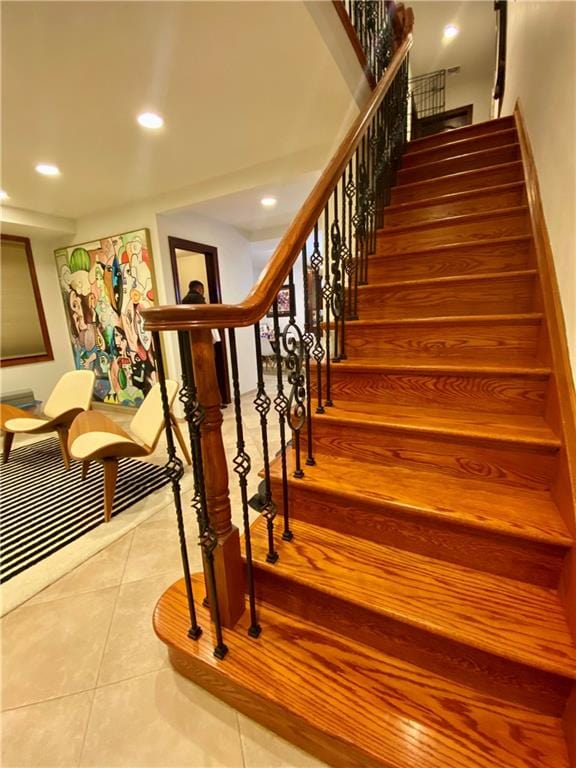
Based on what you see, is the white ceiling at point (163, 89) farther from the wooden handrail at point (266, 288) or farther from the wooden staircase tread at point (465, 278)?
the wooden staircase tread at point (465, 278)

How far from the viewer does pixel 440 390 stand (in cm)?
140

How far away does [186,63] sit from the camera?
1.71 m

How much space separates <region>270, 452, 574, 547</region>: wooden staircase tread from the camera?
95 centimetres

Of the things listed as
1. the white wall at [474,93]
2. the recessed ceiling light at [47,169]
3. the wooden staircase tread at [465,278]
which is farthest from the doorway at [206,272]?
the white wall at [474,93]

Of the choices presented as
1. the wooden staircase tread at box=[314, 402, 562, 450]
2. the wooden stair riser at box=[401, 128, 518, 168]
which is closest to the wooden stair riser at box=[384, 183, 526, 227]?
the wooden stair riser at box=[401, 128, 518, 168]

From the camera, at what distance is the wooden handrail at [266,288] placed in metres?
0.75

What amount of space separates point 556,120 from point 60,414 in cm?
375

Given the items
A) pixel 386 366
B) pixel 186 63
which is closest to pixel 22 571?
pixel 386 366

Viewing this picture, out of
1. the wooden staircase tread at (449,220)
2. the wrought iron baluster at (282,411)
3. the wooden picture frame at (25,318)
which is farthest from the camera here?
the wooden picture frame at (25,318)

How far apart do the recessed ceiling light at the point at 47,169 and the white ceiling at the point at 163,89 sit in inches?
2.5

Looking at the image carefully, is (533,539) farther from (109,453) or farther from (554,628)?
(109,453)

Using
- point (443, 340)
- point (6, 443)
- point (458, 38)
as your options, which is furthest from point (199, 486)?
point (458, 38)

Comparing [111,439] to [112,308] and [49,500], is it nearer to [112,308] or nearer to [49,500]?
[49,500]

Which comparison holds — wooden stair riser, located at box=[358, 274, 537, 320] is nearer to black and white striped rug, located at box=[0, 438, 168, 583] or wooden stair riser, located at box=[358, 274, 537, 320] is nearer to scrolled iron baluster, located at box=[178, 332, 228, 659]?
scrolled iron baluster, located at box=[178, 332, 228, 659]
